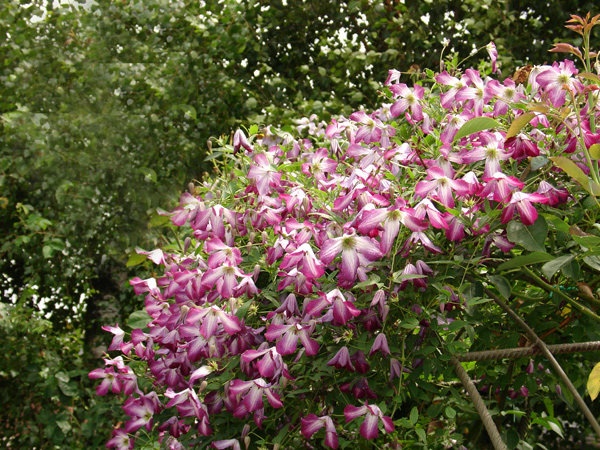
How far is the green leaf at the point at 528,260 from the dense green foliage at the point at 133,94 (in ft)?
7.83

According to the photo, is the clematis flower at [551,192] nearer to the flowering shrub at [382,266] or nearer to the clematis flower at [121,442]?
the flowering shrub at [382,266]

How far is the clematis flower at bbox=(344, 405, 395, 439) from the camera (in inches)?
50.8

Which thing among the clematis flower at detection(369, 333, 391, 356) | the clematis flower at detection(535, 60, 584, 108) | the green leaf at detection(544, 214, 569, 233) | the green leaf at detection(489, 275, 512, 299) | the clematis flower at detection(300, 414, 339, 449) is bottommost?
the clematis flower at detection(300, 414, 339, 449)

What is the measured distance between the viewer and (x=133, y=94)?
4.07 meters

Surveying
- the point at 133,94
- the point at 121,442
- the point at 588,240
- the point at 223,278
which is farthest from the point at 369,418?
the point at 133,94

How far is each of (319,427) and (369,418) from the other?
0.10m

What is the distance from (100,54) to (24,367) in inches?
62.6

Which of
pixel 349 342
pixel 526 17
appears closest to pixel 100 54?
pixel 526 17

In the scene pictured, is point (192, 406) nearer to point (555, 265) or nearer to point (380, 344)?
point (380, 344)

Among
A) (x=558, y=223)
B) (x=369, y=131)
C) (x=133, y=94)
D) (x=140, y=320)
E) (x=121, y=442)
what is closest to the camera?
(x=558, y=223)

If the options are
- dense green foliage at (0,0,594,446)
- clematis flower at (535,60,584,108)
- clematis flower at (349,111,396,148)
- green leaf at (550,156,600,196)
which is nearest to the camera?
green leaf at (550,156,600,196)

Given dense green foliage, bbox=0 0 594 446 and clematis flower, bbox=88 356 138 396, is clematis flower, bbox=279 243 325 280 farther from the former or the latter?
dense green foliage, bbox=0 0 594 446

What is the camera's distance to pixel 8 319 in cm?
360

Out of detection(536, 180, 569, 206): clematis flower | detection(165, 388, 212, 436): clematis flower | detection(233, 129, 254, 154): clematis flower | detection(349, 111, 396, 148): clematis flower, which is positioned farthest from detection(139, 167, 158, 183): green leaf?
detection(536, 180, 569, 206): clematis flower
